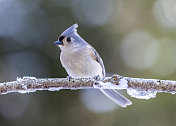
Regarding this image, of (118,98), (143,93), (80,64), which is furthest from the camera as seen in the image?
(80,64)

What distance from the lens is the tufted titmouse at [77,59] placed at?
2725 millimetres

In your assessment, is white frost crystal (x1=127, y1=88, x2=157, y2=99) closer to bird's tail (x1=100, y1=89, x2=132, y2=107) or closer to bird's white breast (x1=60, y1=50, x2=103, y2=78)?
bird's tail (x1=100, y1=89, x2=132, y2=107)

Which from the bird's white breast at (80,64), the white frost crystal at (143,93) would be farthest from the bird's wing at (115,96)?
the white frost crystal at (143,93)

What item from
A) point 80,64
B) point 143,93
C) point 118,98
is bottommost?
point 143,93

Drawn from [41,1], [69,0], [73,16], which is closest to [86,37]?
[73,16]

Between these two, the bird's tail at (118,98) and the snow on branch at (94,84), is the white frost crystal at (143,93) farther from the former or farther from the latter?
the bird's tail at (118,98)

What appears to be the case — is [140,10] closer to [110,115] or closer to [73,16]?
[73,16]

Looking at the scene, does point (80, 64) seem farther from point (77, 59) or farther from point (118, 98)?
point (118, 98)

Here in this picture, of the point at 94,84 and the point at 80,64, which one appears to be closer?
the point at 94,84

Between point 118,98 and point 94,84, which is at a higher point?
point 118,98

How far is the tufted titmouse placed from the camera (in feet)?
8.94

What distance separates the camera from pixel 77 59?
274cm

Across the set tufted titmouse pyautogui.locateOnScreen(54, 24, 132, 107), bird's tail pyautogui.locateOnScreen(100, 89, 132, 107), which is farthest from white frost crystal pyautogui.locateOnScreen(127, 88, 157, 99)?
tufted titmouse pyautogui.locateOnScreen(54, 24, 132, 107)

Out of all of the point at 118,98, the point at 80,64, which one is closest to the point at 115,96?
the point at 118,98
